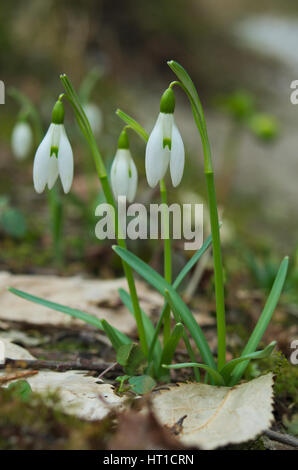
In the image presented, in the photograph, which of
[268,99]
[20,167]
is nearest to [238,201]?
[20,167]

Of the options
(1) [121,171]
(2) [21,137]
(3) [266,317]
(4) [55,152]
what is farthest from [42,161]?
(2) [21,137]

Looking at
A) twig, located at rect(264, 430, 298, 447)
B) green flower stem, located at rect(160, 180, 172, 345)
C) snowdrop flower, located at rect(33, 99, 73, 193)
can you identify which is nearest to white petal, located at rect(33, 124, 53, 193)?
snowdrop flower, located at rect(33, 99, 73, 193)

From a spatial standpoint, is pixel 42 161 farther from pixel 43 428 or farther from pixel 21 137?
pixel 21 137

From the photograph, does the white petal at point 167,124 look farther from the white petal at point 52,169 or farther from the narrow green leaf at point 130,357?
the narrow green leaf at point 130,357

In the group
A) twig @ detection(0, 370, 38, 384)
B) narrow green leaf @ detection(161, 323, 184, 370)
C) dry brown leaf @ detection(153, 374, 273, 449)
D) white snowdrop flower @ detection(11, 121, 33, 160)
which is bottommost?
dry brown leaf @ detection(153, 374, 273, 449)

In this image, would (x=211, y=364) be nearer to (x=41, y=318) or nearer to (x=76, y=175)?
(x=41, y=318)

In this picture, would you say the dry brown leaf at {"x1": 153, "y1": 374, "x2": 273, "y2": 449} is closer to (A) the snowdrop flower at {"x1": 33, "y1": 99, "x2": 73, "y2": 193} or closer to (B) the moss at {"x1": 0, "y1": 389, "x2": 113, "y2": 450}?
(B) the moss at {"x1": 0, "y1": 389, "x2": 113, "y2": 450}

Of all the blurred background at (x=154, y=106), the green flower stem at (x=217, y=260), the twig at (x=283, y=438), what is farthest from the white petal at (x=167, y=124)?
the blurred background at (x=154, y=106)
